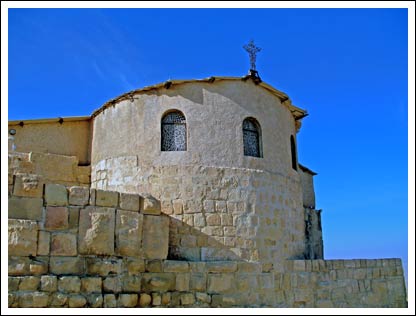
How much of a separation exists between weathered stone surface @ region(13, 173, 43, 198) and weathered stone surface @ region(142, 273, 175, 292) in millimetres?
2447

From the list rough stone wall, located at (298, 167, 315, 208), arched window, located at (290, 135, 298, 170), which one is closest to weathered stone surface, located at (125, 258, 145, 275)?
arched window, located at (290, 135, 298, 170)

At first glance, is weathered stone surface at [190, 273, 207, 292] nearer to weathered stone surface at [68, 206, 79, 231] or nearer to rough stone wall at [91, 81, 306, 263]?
rough stone wall at [91, 81, 306, 263]

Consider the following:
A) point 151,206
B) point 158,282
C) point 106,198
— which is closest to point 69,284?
point 106,198

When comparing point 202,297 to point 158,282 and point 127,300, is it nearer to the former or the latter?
point 158,282

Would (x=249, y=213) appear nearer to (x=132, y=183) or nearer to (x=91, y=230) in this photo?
(x=132, y=183)

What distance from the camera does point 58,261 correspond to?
728 centimetres

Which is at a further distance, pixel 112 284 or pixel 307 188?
pixel 307 188

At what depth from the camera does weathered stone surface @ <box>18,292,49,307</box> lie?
6.80 metres

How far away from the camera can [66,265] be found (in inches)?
289

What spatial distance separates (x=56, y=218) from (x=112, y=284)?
150 cm

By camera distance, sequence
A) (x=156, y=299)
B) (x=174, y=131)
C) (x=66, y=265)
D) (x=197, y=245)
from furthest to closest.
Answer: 1. (x=174, y=131)
2. (x=197, y=245)
3. (x=156, y=299)
4. (x=66, y=265)

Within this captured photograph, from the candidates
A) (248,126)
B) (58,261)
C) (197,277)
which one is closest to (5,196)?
(58,261)

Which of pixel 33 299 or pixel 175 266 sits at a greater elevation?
pixel 175 266

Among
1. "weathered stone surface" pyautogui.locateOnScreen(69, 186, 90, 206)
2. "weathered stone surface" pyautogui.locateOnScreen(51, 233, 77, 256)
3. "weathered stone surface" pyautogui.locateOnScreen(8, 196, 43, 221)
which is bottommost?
"weathered stone surface" pyautogui.locateOnScreen(51, 233, 77, 256)
